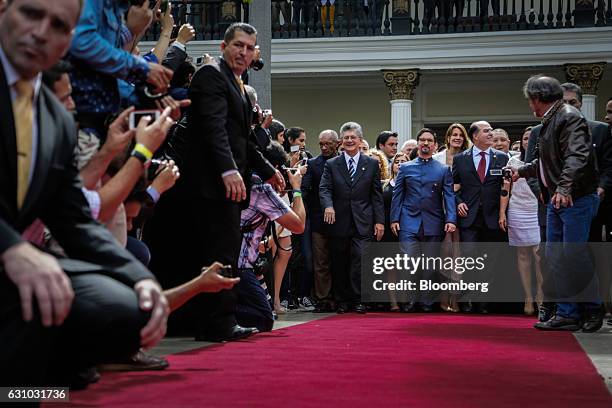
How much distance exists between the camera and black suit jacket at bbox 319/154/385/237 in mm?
9695

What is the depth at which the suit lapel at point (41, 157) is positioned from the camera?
206 cm

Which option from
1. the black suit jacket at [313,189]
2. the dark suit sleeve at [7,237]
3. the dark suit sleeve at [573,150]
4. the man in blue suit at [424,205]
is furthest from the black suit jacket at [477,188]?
the dark suit sleeve at [7,237]

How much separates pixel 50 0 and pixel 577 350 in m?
4.05

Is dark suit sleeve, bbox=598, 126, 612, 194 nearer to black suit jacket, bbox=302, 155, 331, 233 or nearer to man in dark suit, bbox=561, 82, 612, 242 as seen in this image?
man in dark suit, bbox=561, 82, 612, 242

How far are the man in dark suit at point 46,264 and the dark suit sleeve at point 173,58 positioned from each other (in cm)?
301

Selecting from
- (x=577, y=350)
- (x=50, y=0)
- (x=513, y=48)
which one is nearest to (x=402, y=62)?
(x=513, y=48)

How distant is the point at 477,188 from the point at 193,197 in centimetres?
473

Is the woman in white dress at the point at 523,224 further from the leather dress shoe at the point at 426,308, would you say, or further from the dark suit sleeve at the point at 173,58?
the dark suit sleeve at the point at 173,58

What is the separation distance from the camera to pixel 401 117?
2067cm

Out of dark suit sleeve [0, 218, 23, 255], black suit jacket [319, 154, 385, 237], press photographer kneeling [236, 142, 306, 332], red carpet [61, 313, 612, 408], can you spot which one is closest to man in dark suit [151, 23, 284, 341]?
red carpet [61, 313, 612, 408]

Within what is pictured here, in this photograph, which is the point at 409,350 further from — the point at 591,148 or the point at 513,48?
the point at 513,48

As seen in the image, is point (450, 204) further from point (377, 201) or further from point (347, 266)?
point (347, 266)

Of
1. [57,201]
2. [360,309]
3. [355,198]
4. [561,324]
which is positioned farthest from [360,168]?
[57,201]

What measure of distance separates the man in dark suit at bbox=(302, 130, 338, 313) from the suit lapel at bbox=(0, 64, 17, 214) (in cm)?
776
